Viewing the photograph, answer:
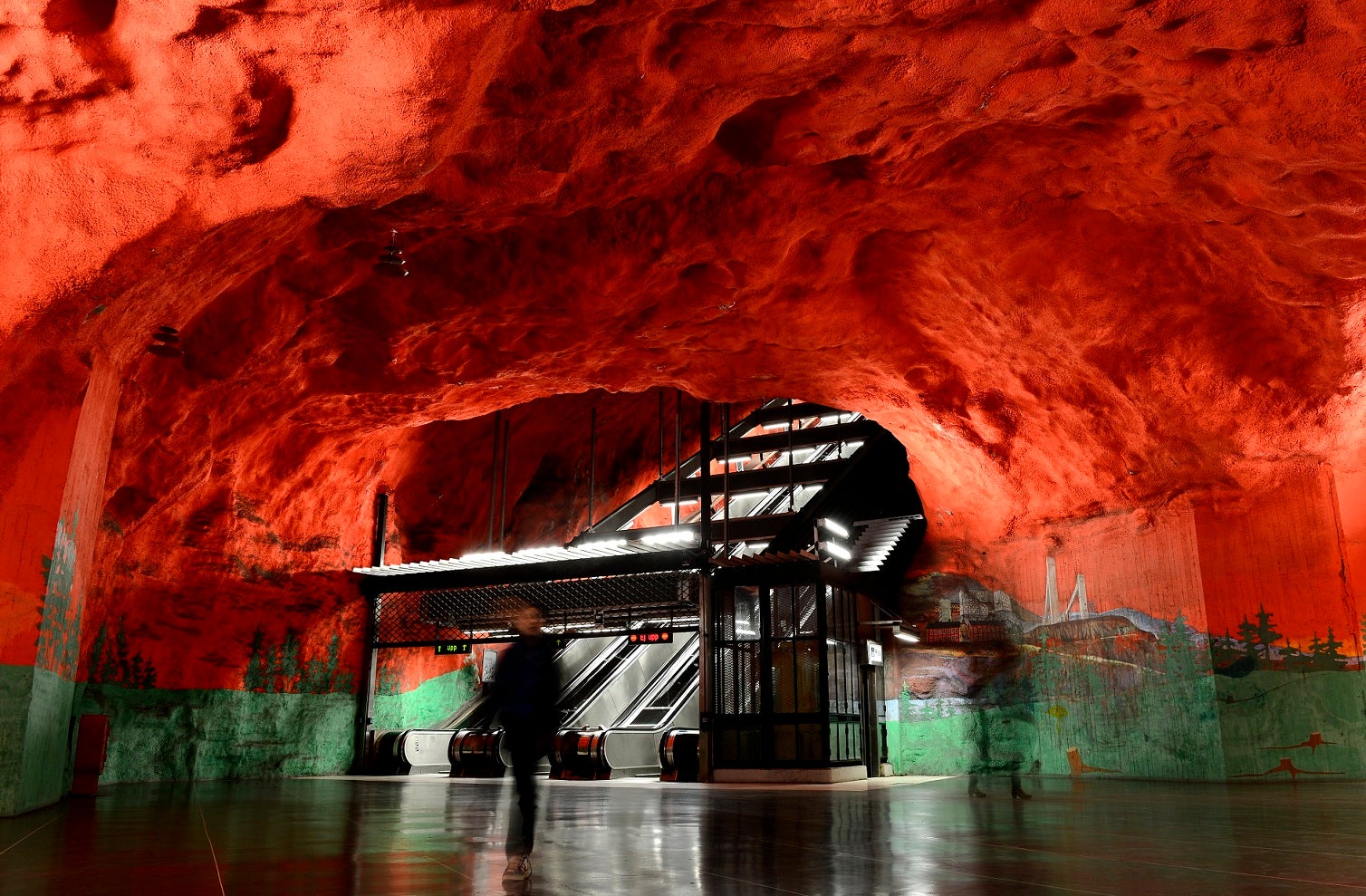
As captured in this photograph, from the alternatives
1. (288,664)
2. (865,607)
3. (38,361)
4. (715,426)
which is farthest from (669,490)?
(38,361)

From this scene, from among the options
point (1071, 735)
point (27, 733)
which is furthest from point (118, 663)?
point (1071, 735)

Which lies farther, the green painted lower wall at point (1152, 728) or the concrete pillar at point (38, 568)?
the green painted lower wall at point (1152, 728)

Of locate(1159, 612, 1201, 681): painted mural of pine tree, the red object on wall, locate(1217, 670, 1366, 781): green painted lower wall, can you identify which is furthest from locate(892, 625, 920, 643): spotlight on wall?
the red object on wall

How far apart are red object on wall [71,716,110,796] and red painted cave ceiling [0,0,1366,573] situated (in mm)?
2994

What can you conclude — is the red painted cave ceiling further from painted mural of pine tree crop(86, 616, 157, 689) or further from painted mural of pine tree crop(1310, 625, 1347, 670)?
painted mural of pine tree crop(1310, 625, 1347, 670)

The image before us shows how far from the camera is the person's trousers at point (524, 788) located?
447cm

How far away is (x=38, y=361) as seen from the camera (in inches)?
286

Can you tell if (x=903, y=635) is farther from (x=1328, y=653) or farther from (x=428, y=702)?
(x=428, y=702)

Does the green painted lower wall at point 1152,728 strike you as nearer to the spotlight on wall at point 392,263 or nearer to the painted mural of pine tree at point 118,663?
the spotlight on wall at point 392,263

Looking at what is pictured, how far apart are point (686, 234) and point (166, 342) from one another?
5416 mm

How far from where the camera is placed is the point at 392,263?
988cm

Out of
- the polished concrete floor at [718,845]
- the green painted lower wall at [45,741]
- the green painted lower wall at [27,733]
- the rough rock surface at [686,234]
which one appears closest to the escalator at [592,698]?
the rough rock surface at [686,234]

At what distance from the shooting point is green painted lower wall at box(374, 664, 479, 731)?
19.6 m

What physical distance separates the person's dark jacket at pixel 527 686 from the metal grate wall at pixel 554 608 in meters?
10.9
